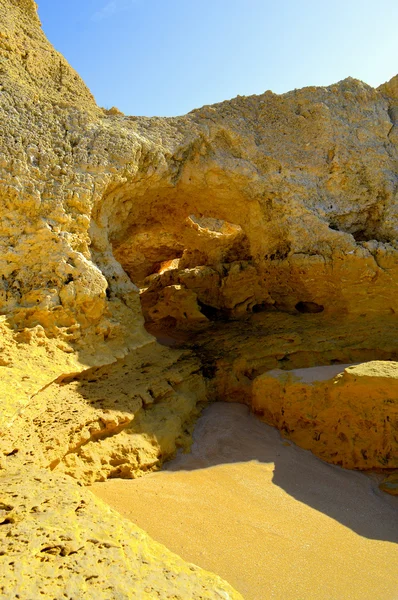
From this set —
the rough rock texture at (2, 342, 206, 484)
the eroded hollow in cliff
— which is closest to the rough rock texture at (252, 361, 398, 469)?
the rough rock texture at (2, 342, 206, 484)

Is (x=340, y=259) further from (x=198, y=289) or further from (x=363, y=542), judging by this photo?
(x=363, y=542)

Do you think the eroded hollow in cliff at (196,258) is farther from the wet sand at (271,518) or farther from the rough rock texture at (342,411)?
the wet sand at (271,518)

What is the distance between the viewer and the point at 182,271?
7.70 metres

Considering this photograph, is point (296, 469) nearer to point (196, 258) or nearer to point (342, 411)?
point (342, 411)

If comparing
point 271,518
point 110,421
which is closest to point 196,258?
point 110,421

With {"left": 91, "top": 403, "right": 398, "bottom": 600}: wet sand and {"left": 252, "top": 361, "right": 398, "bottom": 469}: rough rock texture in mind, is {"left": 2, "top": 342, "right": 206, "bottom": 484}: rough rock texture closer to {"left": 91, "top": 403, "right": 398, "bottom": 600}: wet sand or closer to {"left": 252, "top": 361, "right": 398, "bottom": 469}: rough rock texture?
{"left": 91, "top": 403, "right": 398, "bottom": 600}: wet sand

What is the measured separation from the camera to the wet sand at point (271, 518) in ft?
8.24

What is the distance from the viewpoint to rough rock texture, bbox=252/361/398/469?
12.9ft

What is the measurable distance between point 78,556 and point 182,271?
6066 mm

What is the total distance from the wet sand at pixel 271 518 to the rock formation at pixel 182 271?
1.16 feet

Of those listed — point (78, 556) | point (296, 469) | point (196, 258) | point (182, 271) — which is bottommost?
point (296, 469)

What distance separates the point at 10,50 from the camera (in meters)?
4.66

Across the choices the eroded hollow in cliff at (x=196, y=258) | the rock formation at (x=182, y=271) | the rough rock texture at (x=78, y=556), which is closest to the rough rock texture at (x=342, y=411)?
the rock formation at (x=182, y=271)

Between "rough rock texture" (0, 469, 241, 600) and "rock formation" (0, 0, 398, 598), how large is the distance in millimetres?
156
